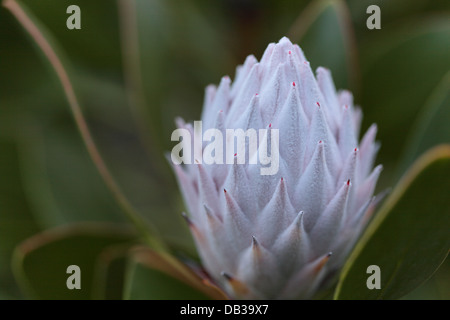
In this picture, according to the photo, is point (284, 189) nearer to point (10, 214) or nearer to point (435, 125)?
point (435, 125)

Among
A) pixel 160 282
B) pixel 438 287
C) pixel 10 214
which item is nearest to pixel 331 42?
pixel 438 287

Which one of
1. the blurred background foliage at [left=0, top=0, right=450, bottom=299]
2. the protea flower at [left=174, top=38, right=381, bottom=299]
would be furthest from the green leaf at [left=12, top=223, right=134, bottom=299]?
the protea flower at [left=174, top=38, right=381, bottom=299]

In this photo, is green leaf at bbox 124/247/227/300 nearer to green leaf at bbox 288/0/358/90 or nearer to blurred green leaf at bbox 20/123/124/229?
blurred green leaf at bbox 20/123/124/229

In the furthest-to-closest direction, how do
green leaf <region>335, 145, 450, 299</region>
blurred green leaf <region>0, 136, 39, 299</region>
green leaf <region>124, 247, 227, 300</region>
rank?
blurred green leaf <region>0, 136, 39, 299</region> → green leaf <region>124, 247, 227, 300</region> → green leaf <region>335, 145, 450, 299</region>

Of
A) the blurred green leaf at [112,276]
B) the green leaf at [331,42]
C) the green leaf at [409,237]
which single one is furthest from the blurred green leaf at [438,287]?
the blurred green leaf at [112,276]

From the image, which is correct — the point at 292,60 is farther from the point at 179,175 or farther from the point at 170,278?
the point at 170,278

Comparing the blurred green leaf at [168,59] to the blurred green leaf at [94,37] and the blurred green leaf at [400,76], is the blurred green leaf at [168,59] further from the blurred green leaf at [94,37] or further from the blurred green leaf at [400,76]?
the blurred green leaf at [400,76]
